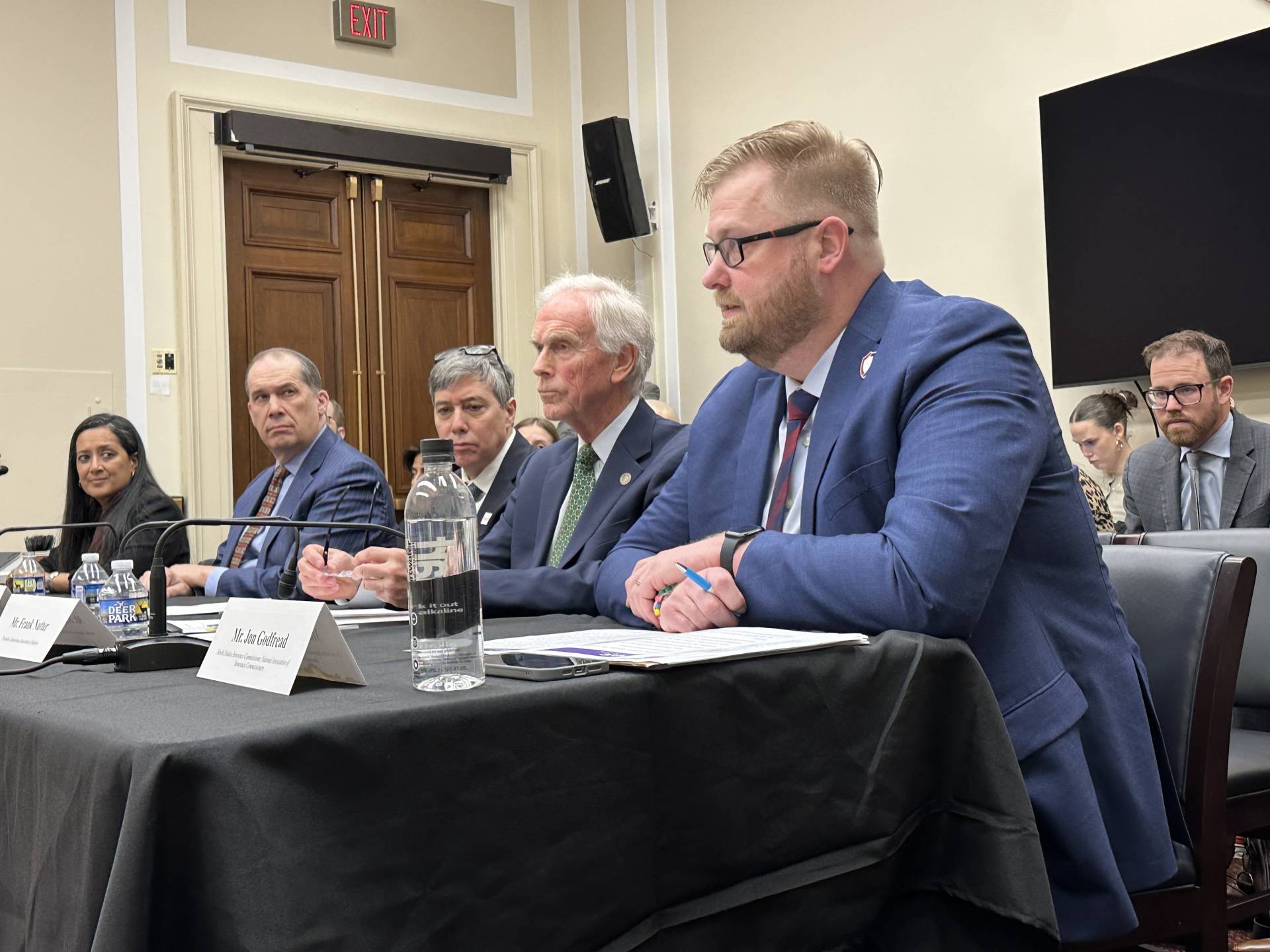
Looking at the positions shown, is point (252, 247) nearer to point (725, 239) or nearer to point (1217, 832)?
point (725, 239)

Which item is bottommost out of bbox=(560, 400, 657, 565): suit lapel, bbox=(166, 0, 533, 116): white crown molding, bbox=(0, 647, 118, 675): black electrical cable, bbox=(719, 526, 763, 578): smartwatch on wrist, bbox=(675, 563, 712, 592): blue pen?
bbox=(0, 647, 118, 675): black electrical cable

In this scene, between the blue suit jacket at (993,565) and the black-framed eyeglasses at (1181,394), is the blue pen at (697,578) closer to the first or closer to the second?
the blue suit jacket at (993,565)

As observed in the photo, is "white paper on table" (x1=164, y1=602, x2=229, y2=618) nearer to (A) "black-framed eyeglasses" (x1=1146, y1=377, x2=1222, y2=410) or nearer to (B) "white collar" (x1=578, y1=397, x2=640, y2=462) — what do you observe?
(B) "white collar" (x1=578, y1=397, x2=640, y2=462)

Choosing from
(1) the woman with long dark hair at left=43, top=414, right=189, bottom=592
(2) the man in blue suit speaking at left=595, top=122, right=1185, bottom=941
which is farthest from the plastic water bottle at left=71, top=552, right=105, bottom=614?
(1) the woman with long dark hair at left=43, top=414, right=189, bottom=592

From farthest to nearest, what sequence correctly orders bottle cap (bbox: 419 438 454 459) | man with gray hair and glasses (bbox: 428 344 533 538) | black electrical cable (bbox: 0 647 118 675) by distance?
man with gray hair and glasses (bbox: 428 344 533 538) → black electrical cable (bbox: 0 647 118 675) → bottle cap (bbox: 419 438 454 459)

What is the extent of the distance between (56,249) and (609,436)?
4378 mm

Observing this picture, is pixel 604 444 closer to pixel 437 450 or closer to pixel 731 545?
pixel 731 545

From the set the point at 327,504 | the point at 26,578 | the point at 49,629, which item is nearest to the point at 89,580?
the point at 26,578

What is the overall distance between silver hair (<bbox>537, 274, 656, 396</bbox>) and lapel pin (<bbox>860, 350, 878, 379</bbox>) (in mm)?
914

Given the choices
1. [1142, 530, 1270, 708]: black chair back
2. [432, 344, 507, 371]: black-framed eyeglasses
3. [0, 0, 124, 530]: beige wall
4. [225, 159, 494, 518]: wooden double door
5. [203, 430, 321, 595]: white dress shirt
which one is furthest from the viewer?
[225, 159, 494, 518]: wooden double door

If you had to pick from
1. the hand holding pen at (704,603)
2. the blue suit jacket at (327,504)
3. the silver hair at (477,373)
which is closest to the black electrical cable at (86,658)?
the hand holding pen at (704,603)

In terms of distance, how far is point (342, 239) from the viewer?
21.4 ft

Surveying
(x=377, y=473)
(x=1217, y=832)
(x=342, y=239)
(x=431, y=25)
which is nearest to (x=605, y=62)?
(x=431, y=25)

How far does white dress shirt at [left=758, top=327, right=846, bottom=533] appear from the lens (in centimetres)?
158
